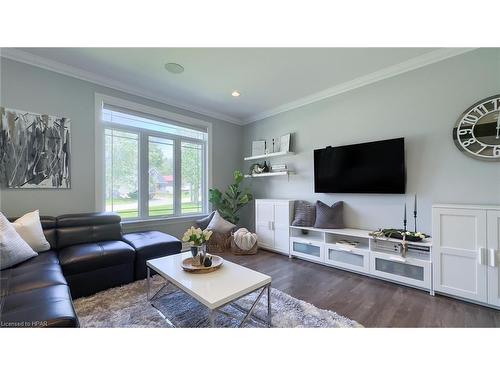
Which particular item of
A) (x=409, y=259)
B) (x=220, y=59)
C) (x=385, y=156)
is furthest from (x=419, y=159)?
(x=220, y=59)

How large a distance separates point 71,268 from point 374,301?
9.47 ft

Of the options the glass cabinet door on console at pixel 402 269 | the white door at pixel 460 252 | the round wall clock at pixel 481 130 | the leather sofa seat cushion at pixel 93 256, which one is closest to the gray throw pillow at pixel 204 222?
the leather sofa seat cushion at pixel 93 256

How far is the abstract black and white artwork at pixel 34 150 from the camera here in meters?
2.32

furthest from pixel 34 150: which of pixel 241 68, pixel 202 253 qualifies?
pixel 241 68

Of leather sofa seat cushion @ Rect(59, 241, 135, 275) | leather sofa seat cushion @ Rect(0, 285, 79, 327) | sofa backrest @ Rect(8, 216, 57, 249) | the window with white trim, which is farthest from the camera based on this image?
the window with white trim

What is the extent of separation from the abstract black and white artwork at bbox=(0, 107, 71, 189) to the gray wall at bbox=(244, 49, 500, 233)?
3538 millimetres

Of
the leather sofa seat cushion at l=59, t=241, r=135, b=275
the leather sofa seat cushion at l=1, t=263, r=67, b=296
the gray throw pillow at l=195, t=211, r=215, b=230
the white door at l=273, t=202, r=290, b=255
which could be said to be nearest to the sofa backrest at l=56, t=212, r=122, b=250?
the leather sofa seat cushion at l=59, t=241, r=135, b=275

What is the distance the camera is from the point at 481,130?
208 centimetres

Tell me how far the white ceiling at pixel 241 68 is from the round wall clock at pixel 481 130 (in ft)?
2.21

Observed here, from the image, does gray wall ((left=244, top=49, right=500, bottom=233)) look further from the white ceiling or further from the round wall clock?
the white ceiling

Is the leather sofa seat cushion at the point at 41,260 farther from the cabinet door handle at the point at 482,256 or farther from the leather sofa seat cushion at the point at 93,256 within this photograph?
the cabinet door handle at the point at 482,256

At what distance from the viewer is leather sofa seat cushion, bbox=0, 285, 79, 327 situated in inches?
40.3

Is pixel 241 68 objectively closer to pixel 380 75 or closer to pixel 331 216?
pixel 380 75

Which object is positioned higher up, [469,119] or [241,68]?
[241,68]
